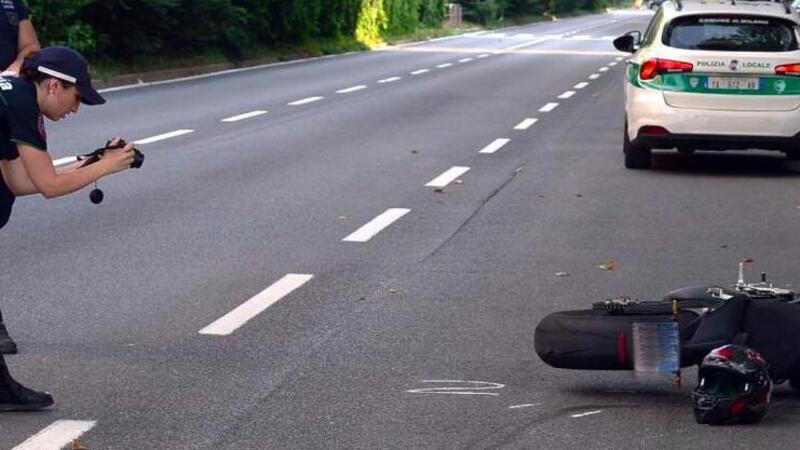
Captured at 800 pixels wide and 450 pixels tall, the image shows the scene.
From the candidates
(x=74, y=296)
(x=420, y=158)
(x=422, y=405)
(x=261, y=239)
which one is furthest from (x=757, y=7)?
(x=422, y=405)

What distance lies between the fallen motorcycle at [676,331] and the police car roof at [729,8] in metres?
8.10

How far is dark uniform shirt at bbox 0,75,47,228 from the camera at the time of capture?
223 inches

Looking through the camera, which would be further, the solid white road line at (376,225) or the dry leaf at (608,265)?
the solid white road line at (376,225)

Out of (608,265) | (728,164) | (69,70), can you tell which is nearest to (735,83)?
(728,164)

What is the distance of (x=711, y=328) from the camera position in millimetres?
6137

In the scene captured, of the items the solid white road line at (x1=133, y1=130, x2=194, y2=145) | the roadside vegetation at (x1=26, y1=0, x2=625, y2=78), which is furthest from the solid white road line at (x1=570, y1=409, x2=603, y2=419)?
the roadside vegetation at (x1=26, y1=0, x2=625, y2=78)

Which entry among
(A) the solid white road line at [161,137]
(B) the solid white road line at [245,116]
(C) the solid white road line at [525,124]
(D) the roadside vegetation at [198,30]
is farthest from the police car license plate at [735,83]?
(D) the roadside vegetation at [198,30]

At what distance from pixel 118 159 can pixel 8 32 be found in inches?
94.9

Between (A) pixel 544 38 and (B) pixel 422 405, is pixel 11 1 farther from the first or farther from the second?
(A) pixel 544 38

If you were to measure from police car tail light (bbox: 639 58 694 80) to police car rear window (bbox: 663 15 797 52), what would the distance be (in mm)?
211

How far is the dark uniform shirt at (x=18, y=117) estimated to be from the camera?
5660 mm

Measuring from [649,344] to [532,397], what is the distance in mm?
486

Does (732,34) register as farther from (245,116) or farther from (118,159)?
(118,159)

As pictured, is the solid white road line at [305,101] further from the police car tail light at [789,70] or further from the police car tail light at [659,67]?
the police car tail light at [789,70]
